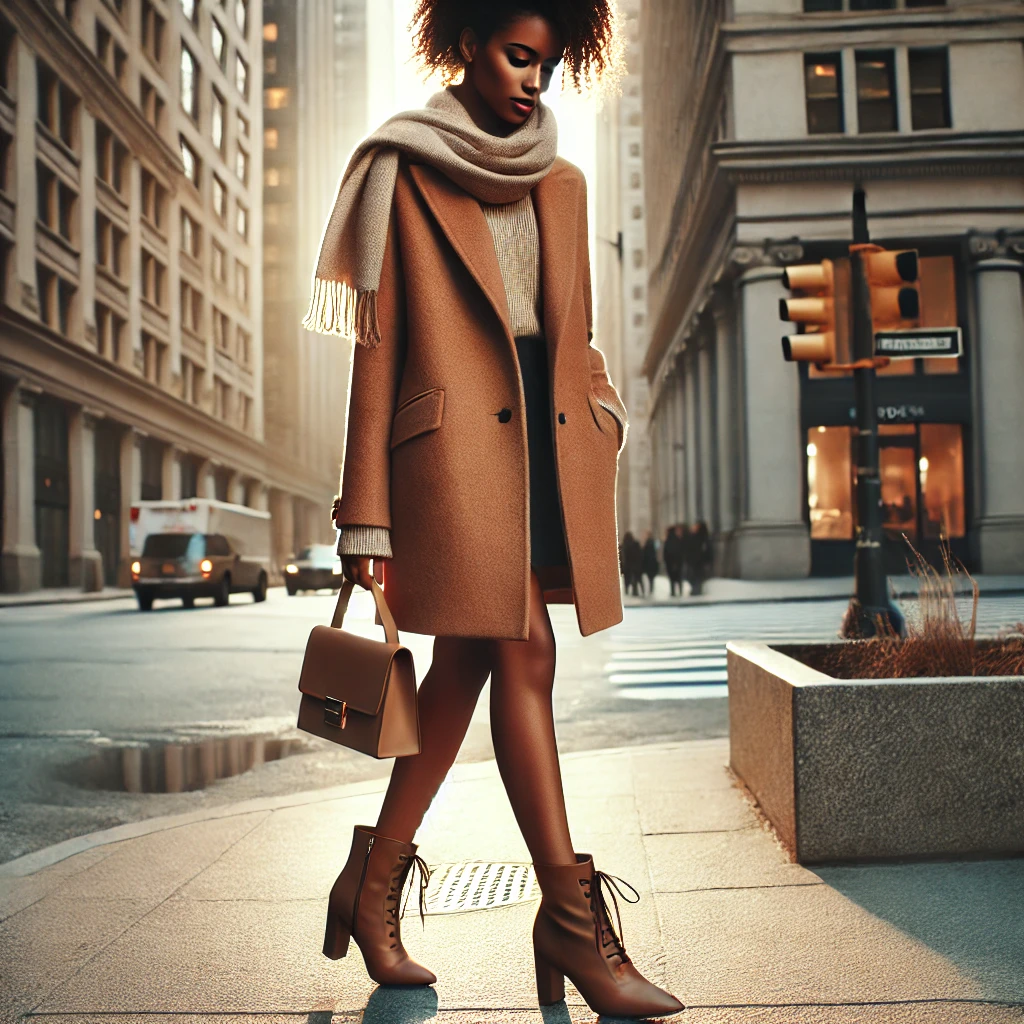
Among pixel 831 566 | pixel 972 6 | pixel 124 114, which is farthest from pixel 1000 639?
pixel 124 114

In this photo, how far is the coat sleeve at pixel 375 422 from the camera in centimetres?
259

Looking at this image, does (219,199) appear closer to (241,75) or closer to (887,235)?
(241,75)

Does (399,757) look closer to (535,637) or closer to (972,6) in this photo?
(535,637)

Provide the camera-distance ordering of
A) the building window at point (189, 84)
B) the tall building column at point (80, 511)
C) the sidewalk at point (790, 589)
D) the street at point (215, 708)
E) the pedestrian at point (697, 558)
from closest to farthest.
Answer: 1. the street at point (215, 708)
2. the sidewalk at point (790, 589)
3. the pedestrian at point (697, 558)
4. the tall building column at point (80, 511)
5. the building window at point (189, 84)

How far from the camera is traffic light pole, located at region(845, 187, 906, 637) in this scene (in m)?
7.94

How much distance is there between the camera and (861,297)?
830 cm

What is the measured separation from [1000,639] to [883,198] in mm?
27383

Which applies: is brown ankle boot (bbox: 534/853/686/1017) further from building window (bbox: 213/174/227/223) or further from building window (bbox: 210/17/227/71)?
building window (bbox: 210/17/227/71)

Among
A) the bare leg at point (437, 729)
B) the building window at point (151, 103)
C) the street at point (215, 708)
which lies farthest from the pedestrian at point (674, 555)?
the building window at point (151, 103)

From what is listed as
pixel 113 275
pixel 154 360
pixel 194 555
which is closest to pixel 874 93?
pixel 194 555

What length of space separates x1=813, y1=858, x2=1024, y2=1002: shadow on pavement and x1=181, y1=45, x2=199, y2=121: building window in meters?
52.2

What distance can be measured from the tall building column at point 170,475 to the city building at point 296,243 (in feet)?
74.3

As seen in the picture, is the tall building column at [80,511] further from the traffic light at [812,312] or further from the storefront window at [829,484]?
the traffic light at [812,312]

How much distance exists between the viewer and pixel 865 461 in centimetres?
827
